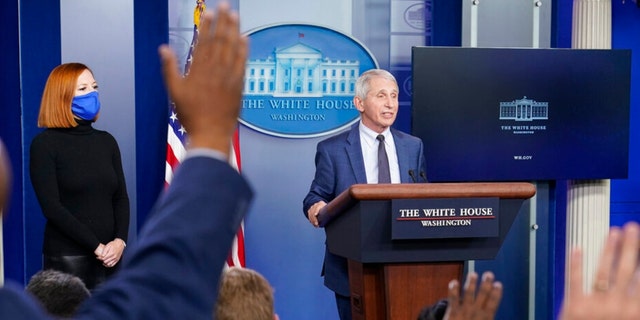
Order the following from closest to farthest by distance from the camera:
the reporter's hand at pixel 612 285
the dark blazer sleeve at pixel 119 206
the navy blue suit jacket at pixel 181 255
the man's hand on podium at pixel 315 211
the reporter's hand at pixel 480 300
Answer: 1. the navy blue suit jacket at pixel 181 255
2. the reporter's hand at pixel 612 285
3. the reporter's hand at pixel 480 300
4. the man's hand on podium at pixel 315 211
5. the dark blazer sleeve at pixel 119 206

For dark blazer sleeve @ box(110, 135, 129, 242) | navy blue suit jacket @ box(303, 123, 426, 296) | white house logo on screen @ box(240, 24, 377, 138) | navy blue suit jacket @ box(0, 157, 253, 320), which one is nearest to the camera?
navy blue suit jacket @ box(0, 157, 253, 320)

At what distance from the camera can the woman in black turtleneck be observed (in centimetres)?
358

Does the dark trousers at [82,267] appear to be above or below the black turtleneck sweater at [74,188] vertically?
below

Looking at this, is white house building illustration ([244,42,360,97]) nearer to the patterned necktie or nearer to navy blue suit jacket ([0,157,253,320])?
the patterned necktie

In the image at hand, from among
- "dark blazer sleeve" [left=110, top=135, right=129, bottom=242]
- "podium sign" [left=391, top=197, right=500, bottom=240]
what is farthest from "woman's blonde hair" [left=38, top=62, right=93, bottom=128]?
"podium sign" [left=391, top=197, right=500, bottom=240]

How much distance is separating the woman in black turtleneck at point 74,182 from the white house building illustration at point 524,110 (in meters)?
2.16

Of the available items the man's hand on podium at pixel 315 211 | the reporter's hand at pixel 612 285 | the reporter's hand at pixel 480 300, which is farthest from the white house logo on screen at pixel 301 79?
the reporter's hand at pixel 612 285

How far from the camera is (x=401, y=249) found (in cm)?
273

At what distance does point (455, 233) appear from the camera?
2.73 m

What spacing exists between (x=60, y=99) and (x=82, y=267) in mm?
716

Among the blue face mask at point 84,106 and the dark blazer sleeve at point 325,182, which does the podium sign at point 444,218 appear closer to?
the dark blazer sleeve at point 325,182

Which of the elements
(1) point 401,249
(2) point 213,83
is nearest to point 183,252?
(2) point 213,83

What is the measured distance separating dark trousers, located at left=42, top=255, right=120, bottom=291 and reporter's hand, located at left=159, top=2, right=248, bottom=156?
9.96ft

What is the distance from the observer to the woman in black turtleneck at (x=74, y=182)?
3.58 meters
